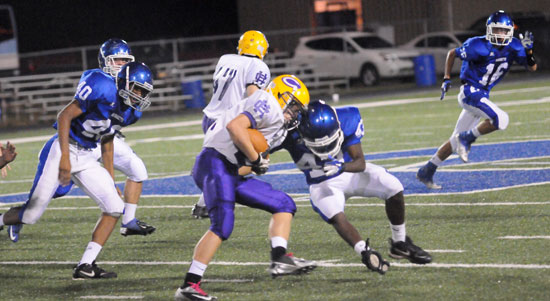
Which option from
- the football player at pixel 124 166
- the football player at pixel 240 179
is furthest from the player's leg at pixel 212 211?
the football player at pixel 124 166

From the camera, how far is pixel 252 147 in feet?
18.2

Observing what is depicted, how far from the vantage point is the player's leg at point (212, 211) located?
5.45 meters

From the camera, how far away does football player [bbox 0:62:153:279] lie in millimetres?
6215

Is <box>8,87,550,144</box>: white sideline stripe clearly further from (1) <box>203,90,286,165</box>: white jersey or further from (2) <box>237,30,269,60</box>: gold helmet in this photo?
(1) <box>203,90,286,165</box>: white jersey

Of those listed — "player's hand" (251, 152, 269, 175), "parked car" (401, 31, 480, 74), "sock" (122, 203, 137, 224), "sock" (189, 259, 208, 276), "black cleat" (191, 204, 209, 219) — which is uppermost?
"player's hand" (251, 152, 269, 175)

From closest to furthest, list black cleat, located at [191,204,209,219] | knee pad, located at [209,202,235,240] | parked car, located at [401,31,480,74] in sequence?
knee pad, located at [209,202,235,240] < black cleat, located at [191,204,209,219] < parked car, located at [401,31,480,74]

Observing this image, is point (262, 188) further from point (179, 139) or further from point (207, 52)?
point (207, 52)

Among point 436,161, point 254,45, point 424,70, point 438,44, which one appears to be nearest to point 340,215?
point 254,45

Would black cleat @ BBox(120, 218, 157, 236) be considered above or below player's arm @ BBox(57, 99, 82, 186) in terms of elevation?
below

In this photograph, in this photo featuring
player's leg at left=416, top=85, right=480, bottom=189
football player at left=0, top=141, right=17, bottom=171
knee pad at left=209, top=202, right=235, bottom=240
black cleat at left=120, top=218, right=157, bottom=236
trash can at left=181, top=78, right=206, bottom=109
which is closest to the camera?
knee pad at left=209, top=202, right=235, bottom=240

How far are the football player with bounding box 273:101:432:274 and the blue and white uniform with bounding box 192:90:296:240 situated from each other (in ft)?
0.63

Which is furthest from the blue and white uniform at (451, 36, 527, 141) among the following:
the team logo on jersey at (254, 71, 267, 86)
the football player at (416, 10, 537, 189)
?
the team logo on jersey at (254, 71, 267, 86)

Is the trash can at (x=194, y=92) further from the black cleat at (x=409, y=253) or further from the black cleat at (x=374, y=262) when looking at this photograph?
the black cleat at (x=374, y=262)

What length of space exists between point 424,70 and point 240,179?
20.0m
